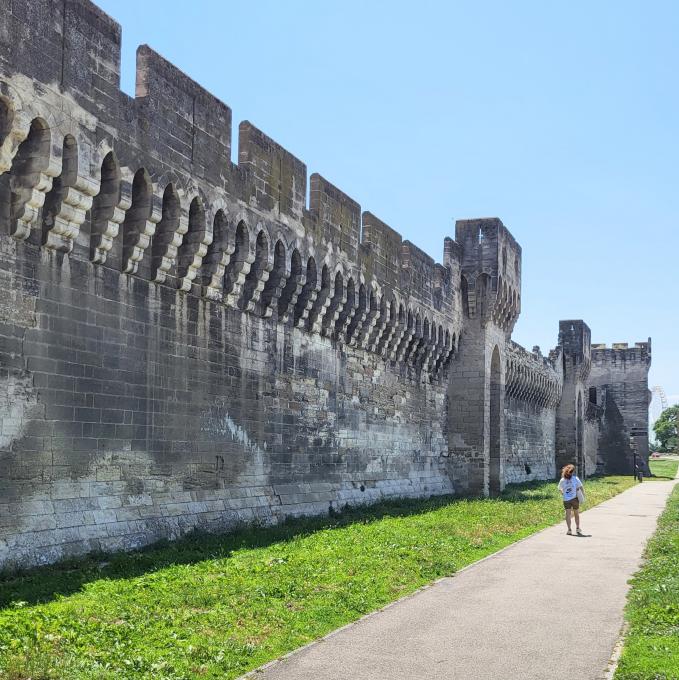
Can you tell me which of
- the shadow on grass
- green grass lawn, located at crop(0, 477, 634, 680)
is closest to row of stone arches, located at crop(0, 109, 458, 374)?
the shadow on grass

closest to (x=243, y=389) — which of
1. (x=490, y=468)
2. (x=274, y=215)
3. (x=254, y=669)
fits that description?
(x=274, y=215)

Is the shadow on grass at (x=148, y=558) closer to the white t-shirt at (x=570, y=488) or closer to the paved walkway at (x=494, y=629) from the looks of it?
the paved walkway at (x=494, y=629)

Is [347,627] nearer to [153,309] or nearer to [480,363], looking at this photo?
[153,309]

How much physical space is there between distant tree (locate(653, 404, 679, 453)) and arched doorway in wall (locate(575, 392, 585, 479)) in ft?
221

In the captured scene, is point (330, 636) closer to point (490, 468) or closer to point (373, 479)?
point (373, 479)

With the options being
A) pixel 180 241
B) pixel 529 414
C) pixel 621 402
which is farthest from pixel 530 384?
pixel 621 402

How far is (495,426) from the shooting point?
2711cm

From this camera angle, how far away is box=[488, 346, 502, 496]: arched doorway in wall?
87.9 ft

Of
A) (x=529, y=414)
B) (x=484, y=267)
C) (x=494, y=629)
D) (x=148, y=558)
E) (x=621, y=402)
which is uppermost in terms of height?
(x=484, y=267)

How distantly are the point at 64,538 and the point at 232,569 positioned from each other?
6.41ft

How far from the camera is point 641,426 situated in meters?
58.7

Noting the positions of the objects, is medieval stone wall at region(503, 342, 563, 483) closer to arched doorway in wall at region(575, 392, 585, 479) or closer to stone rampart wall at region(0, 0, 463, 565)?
arched doorway in wall at region(575, 392, 585, 479)

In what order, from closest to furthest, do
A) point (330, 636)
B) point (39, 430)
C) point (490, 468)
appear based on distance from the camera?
point (330, 636)
point (39, 430)
point (490, 468)

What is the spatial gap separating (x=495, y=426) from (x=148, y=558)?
18.3 m
